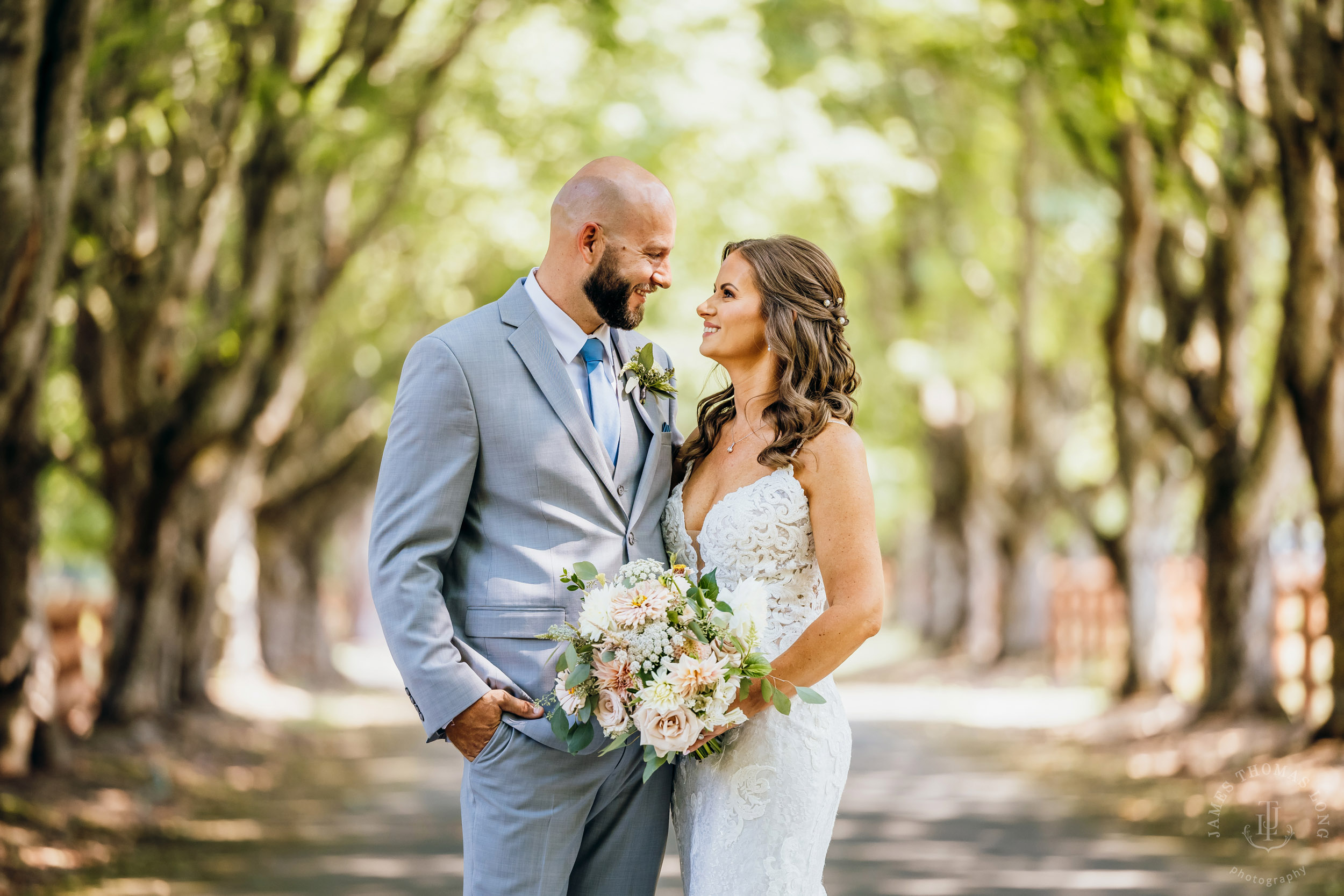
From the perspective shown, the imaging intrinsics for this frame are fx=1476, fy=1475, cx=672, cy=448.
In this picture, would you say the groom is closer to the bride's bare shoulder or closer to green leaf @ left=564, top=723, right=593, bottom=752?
A: green leaf @ left=564, top=723, right=593, bottom=752

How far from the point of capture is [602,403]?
14.2ft

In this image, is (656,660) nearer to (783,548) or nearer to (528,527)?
(528,527)

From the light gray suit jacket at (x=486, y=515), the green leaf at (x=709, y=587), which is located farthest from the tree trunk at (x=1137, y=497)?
the green leaf at (x=709, y=587)

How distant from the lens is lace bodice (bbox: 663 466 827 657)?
4223 mm

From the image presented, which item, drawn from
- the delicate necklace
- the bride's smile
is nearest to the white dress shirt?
the bride's smile

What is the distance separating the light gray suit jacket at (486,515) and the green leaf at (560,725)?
0.13 meters

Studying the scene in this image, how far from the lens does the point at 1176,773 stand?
42.3 ft

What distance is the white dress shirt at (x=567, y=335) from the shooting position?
428 centimetres

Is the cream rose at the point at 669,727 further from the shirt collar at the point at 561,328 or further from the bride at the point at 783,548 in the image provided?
the shirt collar at the point at 561,328

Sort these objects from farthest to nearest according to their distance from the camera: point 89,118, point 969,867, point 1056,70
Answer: point 1056,70, point 89,118, point 969,867

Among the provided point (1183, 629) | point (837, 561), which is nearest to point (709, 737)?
point (837, 561)

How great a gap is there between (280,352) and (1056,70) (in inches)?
305

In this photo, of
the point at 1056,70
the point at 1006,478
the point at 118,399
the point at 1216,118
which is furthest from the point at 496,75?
the point at 1006,478

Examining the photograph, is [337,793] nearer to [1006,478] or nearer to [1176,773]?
[1176,773]
